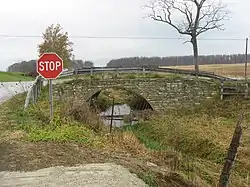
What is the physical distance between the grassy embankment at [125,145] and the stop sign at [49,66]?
130cm

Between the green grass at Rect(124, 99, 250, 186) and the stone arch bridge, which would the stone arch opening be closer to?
the stone arch bridge

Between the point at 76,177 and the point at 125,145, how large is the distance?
11.0 feet

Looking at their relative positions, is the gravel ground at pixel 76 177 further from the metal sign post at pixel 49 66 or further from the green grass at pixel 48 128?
the metal sign post at pixel 49 66

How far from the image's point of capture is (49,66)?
12.2 meters

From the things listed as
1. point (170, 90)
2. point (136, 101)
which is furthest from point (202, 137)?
point (136, 101)

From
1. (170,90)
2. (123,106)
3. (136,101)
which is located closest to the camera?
(170,90)

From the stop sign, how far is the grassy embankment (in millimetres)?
1303

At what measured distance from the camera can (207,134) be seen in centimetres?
1966

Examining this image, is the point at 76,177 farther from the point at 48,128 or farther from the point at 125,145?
the point at 48,128

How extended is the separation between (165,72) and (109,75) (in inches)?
188

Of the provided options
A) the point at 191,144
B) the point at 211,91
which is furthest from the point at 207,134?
the point at 211,91

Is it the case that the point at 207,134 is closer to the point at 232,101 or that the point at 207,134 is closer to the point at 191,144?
the point at 191,144

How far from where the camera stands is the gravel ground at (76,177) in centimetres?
696

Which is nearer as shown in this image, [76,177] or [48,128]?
[76,177]
